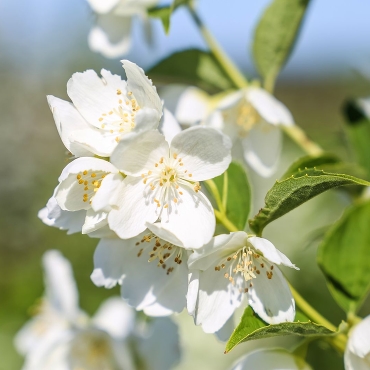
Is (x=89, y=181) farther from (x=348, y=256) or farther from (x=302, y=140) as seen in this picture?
(x=302, y=140)

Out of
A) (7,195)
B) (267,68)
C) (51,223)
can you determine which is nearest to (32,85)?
(7,195)

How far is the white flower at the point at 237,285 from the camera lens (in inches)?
31.3

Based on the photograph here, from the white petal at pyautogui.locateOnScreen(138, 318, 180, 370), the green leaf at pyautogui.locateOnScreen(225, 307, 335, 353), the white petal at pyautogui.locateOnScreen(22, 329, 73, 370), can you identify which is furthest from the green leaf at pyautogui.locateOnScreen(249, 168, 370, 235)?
the white petal at pyautogui.locateOnScreen(22, 329, 73, 370)

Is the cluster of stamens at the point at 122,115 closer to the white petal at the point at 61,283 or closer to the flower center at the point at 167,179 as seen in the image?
the flower center at the point at 167,179

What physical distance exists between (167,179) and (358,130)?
725 mm

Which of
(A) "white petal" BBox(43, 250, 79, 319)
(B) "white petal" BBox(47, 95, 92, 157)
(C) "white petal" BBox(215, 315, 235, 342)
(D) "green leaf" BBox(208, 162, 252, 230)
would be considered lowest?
(A) "white petal" BBox(43, 250, 79, 319)

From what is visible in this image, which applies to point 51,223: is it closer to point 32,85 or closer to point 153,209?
point 153,209

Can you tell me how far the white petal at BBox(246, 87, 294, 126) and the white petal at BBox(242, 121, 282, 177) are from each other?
9 cm

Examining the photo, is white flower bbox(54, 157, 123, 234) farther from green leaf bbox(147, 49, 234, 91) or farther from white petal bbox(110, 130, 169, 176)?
green leaf bbox(147, 49, 234, 91)

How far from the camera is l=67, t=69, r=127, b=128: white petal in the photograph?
2.84ft

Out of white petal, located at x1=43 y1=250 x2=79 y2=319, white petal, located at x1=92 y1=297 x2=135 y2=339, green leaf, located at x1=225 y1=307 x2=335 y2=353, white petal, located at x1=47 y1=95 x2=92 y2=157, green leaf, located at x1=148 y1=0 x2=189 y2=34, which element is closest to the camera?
green leaf, located at x1=225 y1=307 x2=335 y2=353

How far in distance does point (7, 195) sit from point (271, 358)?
341 centimetres

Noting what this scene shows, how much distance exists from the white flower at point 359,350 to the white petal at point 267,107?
0.54 meters

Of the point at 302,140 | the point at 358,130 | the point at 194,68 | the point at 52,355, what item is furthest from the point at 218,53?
the point at 52,355
